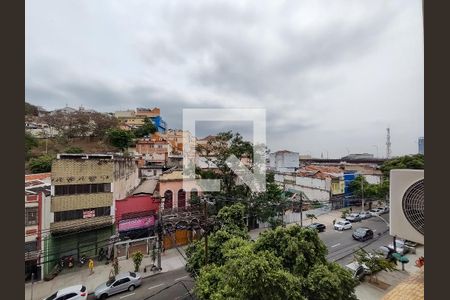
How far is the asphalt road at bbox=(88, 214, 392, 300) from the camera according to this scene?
6941 mm

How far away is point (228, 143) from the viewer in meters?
11.3

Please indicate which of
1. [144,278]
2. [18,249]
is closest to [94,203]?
[144,278]

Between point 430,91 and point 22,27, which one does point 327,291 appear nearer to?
point 430,91

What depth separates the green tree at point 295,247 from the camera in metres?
4.41

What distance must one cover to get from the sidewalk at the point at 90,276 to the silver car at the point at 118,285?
566 millimetres

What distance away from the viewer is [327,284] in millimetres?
4051

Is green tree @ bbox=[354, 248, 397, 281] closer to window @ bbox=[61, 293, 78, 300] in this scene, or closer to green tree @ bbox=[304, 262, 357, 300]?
green tree @ bbox=[304, 262, 357, 300]

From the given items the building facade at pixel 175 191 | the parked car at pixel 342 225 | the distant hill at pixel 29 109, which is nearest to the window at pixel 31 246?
the distant hill at pixel 29 109

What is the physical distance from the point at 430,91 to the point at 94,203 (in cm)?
1008

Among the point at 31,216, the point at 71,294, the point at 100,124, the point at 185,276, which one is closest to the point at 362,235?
the point at 185,276

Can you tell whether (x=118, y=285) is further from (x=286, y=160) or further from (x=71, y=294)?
(x=286, y=160)

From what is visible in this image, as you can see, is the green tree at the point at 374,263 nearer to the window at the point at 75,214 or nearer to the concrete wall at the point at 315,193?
the window at the point at 75,214

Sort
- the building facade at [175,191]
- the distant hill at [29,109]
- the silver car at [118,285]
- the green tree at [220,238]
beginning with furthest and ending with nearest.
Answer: the building facade at [175,191], the silver car at [118,285], the green tree at [220,238], the distant hill at [29,109]

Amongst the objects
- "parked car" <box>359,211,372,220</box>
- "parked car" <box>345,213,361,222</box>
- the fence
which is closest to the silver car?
the fence
